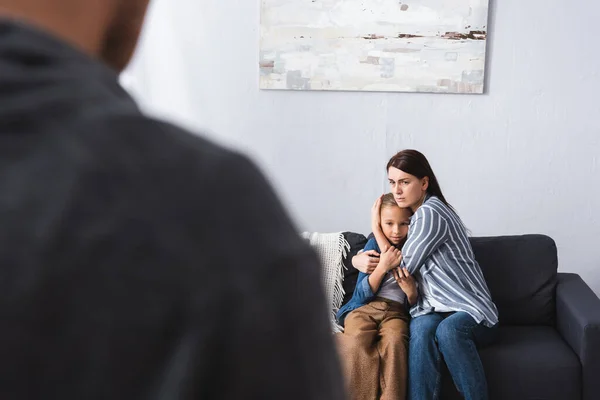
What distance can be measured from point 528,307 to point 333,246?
872 mm

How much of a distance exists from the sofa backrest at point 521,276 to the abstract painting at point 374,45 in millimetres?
831

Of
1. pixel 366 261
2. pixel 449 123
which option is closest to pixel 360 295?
pixel 366 261

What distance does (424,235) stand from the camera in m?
2.95

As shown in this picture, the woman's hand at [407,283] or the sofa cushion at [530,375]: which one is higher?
the woman's hand at [407,283]

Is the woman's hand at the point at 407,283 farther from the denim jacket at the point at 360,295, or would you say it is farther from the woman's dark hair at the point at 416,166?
the woman's dark hair at the point at 416,166

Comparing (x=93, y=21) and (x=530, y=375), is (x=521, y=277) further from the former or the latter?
(x=93, y=21)

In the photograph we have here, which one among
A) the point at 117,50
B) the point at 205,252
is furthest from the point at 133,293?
the point at 117,50

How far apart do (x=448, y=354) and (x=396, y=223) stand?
61 cm

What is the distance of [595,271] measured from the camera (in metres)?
3.67

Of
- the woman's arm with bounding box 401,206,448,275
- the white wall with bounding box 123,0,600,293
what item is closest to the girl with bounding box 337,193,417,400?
the woman's arm with bounding box 401,206,448,275

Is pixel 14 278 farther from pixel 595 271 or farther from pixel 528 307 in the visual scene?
pixel 595 271

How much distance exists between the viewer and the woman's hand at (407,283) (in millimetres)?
3025

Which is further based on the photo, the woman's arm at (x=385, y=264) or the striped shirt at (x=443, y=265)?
the woman's arm at (x=385, y=264)

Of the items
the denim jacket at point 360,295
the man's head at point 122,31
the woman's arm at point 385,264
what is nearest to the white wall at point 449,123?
the denim jacket at point 360,295
